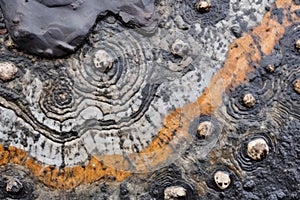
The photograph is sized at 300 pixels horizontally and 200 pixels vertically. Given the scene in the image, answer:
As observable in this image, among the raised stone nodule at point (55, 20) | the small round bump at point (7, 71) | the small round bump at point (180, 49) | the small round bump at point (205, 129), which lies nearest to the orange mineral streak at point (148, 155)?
the small round bump at point (205, 129)

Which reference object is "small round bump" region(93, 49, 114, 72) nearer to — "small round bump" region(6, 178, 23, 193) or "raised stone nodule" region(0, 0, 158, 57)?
"raised stone nodule" region(0, 0, 158, 57)

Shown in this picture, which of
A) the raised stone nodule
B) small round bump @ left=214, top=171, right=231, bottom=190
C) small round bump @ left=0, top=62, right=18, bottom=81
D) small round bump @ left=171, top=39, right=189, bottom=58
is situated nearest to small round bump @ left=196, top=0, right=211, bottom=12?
small round bump @ left=171, top=39, right=189, bottom=58

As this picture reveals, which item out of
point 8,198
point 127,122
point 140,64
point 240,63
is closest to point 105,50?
point 140,64

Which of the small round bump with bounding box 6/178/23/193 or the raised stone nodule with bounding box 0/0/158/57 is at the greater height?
the raised stone nodule with bounding box 0/0/158/57

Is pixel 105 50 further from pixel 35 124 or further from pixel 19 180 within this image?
pixel 19 180

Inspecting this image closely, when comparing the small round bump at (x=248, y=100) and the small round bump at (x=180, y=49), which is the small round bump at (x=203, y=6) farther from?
the small round bump at (x=248, y=100)

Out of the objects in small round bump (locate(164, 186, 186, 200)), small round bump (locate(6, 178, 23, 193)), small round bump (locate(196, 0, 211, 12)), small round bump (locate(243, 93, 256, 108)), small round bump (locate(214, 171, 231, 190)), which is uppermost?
small round bump (locate(196, 0, 211, 12))
